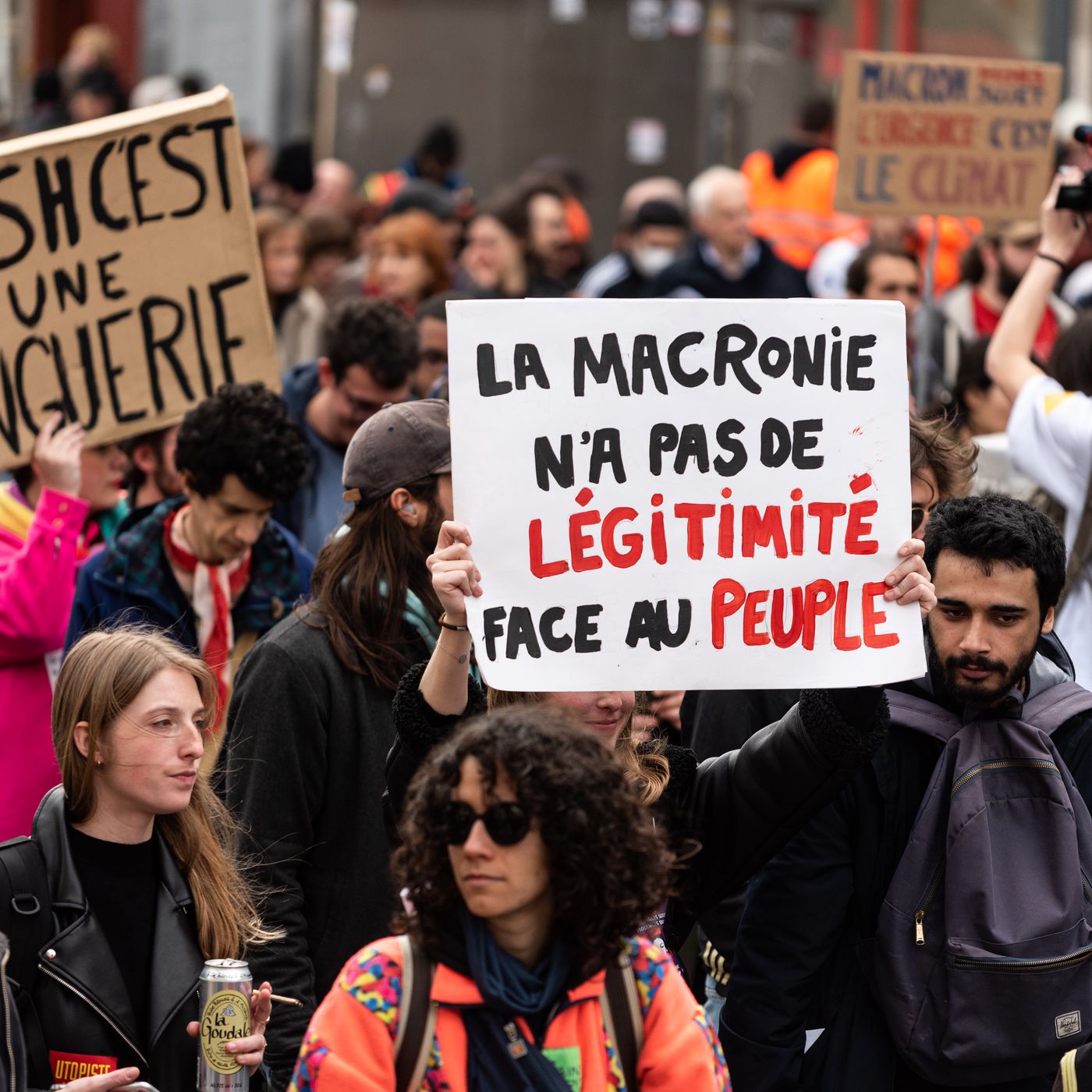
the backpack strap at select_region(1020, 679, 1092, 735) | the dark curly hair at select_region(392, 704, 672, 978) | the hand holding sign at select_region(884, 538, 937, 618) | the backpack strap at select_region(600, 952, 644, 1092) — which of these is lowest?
the backpack strap at select_region(600, 952, 644, 1092)

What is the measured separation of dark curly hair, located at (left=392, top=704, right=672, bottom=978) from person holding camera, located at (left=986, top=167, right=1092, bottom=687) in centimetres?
209

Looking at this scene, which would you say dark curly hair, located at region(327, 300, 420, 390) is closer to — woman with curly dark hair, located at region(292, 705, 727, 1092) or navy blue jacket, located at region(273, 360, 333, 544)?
navy blue jacket, located at region(273, 360, 333, 544)

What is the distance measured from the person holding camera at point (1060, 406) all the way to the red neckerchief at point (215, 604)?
6.54 ft

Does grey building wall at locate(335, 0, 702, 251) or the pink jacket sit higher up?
grey building wall at locate(335, 0, 702, 251)

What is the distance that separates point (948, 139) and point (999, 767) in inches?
195

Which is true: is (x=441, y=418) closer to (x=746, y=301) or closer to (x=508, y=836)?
(x=746, y=301)

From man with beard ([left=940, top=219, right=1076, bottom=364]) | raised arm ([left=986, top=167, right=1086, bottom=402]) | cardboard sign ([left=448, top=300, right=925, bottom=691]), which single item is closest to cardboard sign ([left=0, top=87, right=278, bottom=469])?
raised arm ([left=986, top=167, right=1086, bottom=402])

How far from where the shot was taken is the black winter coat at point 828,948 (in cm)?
369

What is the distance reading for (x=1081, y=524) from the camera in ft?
16.9

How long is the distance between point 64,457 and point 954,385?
3.51 metres

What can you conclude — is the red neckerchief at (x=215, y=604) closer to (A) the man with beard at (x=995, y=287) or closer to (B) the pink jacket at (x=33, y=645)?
(B) the pink jacket at (x=33, y=645)

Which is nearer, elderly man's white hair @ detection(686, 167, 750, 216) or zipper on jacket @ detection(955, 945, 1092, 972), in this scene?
zipper on jacket @ detection(955, 945, 1092, 972)

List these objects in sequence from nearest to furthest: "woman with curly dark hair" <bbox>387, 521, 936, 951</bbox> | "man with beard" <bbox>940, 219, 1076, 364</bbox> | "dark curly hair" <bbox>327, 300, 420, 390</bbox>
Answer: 1. "woman with curly dark hair" <bbox>387, 521, 936, 951</bbox>
2. "dark curly hair" <bbox>327, 300, 420, 390</bbox>
3. "man with beard" <bbox>940, 219, 1076, 364</bbox>

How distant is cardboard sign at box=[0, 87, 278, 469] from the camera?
18.4 feet
